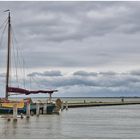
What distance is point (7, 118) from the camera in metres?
62.2

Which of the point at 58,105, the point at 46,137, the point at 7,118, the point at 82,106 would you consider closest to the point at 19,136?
the point at 46,137

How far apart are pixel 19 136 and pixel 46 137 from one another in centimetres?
245

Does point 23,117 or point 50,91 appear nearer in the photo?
point 23,117

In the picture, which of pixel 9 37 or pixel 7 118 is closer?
pixel 7 118

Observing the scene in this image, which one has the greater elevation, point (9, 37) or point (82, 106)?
point (9, 37)

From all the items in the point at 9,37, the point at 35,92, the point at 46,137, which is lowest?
the point at 46,137

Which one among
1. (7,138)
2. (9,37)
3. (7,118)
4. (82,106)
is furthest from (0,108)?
(82,106)

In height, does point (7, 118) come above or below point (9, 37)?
below

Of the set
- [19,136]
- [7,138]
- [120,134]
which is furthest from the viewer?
[120,134]

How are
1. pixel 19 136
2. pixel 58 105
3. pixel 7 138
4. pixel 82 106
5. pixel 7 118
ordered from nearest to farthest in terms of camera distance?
pixel 7 138
pixel 19 136
pixel 7 118
pixel 58 105
pixel 82 106

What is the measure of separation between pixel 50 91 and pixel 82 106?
47.5 meters

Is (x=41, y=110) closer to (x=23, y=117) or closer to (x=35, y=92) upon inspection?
(x=35, y=92)

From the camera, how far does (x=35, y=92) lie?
3068 inches

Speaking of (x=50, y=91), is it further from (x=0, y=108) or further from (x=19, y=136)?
(x=19, y=136)
